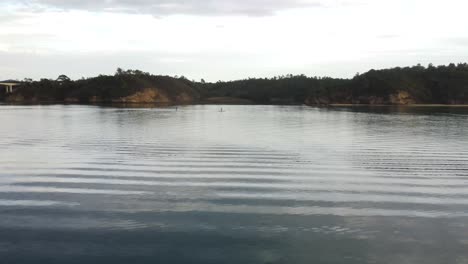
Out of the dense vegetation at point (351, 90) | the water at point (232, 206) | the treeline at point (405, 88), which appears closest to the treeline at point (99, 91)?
the dense vegetation at point (351, 90)

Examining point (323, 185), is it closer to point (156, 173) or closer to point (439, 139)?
point (156, 173)

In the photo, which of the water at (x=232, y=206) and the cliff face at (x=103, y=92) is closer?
the water at (x=232, y=206)

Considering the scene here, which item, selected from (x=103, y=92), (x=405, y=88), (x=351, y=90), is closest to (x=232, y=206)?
(x=405, y=88)

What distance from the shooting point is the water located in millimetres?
8836

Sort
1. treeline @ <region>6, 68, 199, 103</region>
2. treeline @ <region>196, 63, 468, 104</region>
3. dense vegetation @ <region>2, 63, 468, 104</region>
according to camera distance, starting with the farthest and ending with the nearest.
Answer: treeline @ <region>6, 68, 199, 103</region>, dense vegetation @ <region>2, 63, 468, 104</region>, treeline @ <region>196, 63, 468, 104</region>

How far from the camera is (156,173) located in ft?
55.0

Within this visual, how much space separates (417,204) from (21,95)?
196490 millimetres

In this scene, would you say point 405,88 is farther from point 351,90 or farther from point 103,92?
point 103,92

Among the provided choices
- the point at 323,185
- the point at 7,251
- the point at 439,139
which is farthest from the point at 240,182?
the point at 439,139

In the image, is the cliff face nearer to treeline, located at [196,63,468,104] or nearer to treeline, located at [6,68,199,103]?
treeline, located at [6,68,199,103]

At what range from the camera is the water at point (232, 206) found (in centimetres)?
884

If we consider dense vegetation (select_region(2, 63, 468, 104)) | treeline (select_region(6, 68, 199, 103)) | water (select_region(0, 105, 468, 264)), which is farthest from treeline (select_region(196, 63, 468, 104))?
water (select_region(0, 105, 468, 264))

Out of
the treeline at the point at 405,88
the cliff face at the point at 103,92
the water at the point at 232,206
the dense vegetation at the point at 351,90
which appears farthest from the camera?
the cliff face at the point at 103,92

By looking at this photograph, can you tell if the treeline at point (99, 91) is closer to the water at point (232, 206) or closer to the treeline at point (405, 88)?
the treeline at point (405, 88)
